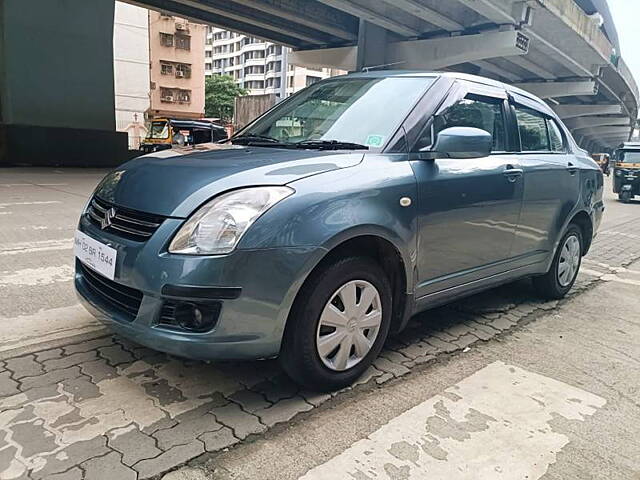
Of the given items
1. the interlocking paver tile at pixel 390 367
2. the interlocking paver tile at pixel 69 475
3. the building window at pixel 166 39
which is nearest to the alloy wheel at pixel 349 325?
the interlocking paver tile at pixel 390 367

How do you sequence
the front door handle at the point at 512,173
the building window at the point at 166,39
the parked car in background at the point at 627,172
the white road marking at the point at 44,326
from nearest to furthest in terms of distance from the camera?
the white road marking at the point at 44,326
the front door handle at the point at 512,173
the parked car in background at the point at 627,172
the building window at the point at 166,39

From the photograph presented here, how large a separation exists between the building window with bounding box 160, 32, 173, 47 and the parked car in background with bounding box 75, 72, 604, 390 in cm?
5393

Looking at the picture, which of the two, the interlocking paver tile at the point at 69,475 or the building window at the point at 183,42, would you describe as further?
the building window at the point at 183,42

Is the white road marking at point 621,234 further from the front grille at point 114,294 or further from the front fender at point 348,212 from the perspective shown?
the front grille at point 114,294

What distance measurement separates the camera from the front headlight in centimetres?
216

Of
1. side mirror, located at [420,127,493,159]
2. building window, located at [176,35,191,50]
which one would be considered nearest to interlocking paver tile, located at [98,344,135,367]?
side mirror, located at [420,127,493,159]

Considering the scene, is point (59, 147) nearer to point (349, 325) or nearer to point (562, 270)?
point (562, 270)

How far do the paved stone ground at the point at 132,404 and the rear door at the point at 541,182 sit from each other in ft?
3.36

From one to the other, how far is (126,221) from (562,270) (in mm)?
3662

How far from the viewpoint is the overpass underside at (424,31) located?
52.6ft

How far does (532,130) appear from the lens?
4047 mm

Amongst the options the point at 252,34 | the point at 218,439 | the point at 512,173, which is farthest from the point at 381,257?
the point at 252,34

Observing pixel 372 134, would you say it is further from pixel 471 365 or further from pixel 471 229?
pixel 471 365

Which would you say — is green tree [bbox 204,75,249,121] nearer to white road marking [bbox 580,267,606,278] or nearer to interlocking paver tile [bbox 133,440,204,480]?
white road marking [bbox 580,267,606,278]
